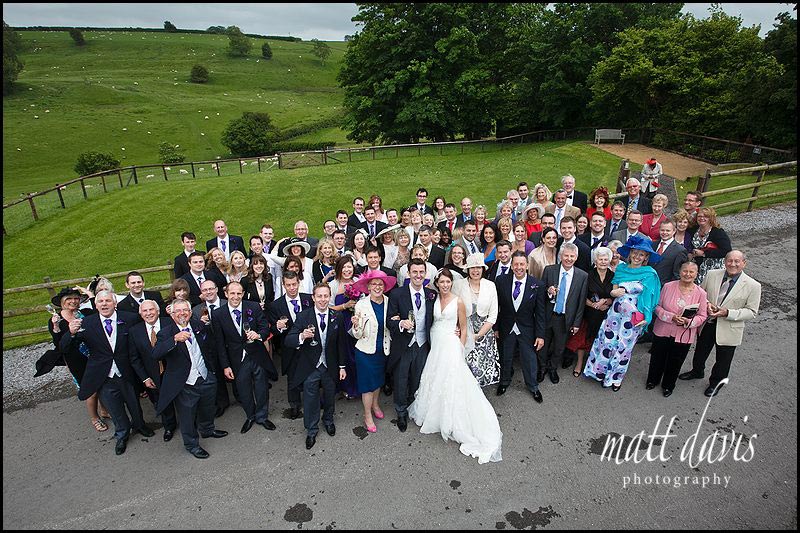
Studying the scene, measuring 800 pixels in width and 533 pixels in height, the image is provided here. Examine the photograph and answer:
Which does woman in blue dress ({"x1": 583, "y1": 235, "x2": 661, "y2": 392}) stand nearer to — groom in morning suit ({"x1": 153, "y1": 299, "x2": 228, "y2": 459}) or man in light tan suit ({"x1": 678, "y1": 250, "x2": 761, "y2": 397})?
man in light tan suit ({"x1": 678, "y1": 250, "x2": 761, "y2": 397})

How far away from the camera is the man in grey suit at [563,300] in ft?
19.1

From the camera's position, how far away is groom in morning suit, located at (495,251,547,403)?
18.8 ft

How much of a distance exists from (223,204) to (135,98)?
53264 mm

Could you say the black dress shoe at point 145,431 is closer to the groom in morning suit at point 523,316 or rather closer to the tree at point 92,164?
the groom in morning suit at point 523,316

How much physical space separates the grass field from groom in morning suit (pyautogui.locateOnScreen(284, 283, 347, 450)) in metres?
6.32

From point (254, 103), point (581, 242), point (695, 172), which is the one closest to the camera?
point (581, 242)

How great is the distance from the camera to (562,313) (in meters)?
6.01

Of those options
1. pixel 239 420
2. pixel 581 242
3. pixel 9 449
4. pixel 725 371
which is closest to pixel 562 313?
pixel 581 242

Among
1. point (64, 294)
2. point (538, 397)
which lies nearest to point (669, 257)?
point (538, 397)

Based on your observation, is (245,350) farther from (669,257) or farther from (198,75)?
(198,75)

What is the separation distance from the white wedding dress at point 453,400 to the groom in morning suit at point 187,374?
2712 millimetres

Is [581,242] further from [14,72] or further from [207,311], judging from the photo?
[14,72]

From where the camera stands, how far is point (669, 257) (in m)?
6.21

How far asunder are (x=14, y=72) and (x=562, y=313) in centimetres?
7616
